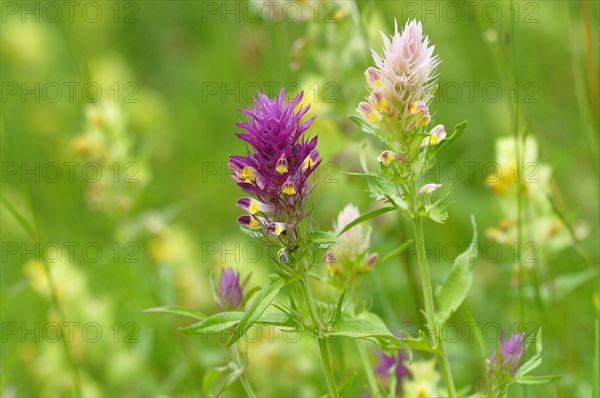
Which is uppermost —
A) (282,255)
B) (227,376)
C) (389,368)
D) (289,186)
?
(289,186)

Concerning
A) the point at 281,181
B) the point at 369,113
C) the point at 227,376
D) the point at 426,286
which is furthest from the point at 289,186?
the point at 227,376

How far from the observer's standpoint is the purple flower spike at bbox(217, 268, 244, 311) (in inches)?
53.2

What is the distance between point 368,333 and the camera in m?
1.18

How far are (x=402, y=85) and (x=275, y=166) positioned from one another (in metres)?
0.23

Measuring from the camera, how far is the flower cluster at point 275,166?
1178 mm

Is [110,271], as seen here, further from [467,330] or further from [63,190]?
[467,330]

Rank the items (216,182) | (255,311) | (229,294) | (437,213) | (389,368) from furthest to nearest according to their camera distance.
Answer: (216,182), (389,368), (229,294), (437,213), (255,311)

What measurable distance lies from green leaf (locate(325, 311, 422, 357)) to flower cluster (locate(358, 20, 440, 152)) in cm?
27

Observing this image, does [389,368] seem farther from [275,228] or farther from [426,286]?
[275,228]

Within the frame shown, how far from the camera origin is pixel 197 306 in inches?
120

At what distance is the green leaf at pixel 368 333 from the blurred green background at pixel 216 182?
12.2 inches

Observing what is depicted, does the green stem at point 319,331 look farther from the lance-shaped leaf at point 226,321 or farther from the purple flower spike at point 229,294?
the purple flower spike at point 229,294

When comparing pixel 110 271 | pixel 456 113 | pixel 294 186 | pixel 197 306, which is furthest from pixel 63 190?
pixel 294 186

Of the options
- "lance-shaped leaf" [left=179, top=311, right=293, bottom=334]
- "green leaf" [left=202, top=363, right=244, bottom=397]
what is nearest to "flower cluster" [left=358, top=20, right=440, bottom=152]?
"lance-shaped leaf" [left=179, top=311, right=293, bottom=334]
